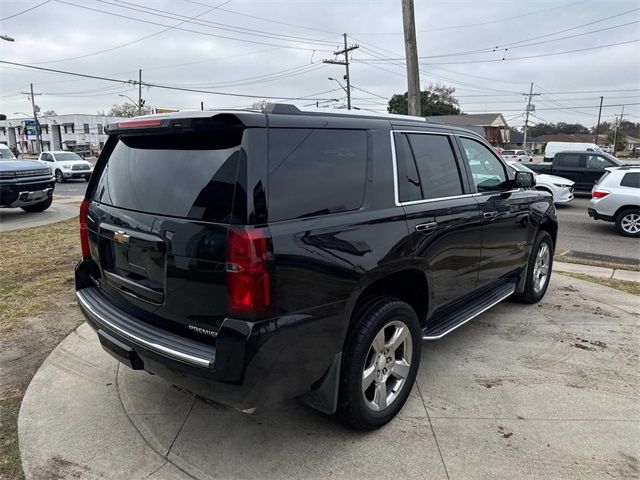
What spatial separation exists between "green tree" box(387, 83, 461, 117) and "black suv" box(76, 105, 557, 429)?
2366 inches

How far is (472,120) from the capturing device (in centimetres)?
7881

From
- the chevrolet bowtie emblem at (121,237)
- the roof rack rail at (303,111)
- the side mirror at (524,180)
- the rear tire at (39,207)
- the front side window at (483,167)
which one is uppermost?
the roof rack rail at (303,111)

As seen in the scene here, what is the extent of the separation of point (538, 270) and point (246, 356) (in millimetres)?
4104

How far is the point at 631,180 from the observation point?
11023 mm

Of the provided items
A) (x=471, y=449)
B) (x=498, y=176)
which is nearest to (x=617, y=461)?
(x=471, y=449)

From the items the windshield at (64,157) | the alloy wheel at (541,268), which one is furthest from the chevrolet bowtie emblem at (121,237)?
the windshield at (64,157)

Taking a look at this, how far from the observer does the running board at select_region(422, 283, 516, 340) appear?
3.45 m

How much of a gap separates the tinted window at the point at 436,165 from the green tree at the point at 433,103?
59.2m

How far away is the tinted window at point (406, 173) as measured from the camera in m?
3.11

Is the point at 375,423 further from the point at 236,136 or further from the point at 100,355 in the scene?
the point at 100,355

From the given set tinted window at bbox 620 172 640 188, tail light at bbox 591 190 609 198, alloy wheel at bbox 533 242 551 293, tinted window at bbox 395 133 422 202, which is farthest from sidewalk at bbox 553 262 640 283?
tinted window at bbox 395 133 422 202

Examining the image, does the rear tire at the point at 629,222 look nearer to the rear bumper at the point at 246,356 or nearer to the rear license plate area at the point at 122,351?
the rear bumper at the point at 246,356

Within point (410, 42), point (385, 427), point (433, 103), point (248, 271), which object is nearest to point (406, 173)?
point (248, 271)

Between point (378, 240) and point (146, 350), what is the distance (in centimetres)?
140
